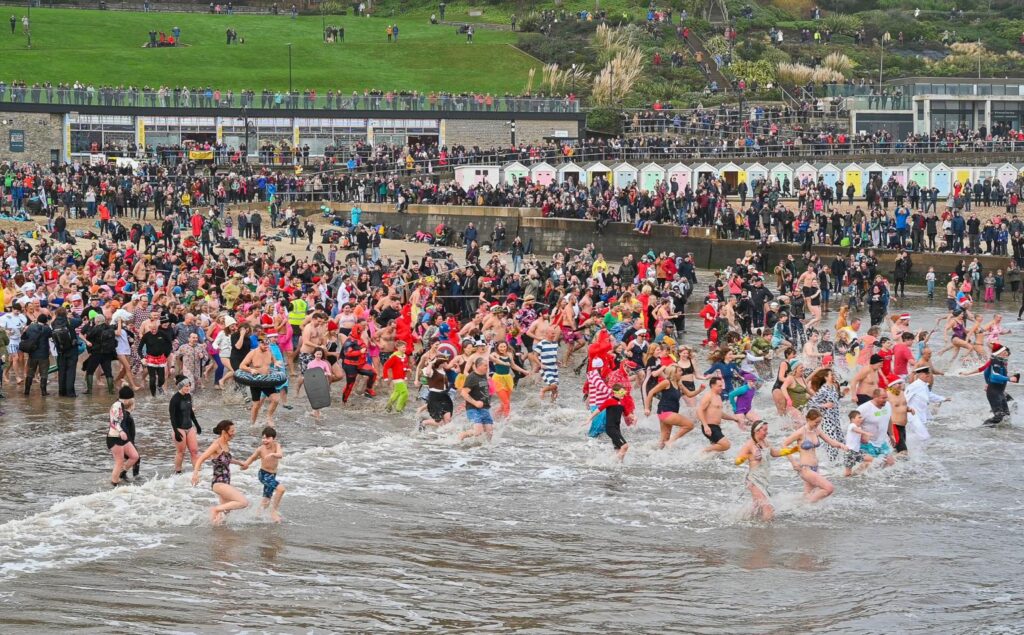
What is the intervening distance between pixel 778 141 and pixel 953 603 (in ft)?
149

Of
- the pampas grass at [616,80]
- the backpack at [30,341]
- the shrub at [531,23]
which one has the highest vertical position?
the shrub at [531,23]

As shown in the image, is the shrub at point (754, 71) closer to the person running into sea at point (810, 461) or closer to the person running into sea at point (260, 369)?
the person running into sea at point (260, 369)

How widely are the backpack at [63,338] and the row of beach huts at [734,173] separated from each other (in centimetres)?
2784

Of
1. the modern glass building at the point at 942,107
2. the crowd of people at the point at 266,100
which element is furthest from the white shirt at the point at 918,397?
the modern glass building at the point at 942,107

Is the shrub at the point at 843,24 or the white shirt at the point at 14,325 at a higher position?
the shrub at the point at 843,24

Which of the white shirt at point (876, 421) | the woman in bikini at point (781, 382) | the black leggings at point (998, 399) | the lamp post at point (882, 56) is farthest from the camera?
the lamp post at point (882, 56)

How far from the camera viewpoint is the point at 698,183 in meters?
49.2

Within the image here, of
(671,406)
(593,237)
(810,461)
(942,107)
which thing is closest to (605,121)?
(942,107)

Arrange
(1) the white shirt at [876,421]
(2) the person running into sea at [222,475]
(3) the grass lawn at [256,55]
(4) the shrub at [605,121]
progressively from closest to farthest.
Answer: (2) the person running into sea at [222,475] < (1) the white shirt at [876,421] < (4) the shrub at [605,121] < (3) the grass lawn at [256,55]

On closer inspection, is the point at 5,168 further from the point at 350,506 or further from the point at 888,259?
the point at 350,506

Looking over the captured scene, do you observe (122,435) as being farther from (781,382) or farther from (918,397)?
(918,397)

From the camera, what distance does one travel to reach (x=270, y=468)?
14.7m

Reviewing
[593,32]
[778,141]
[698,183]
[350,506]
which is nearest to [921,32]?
[593,32]

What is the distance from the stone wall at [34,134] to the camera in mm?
55312
